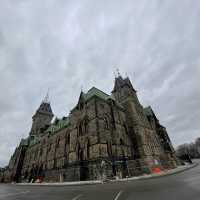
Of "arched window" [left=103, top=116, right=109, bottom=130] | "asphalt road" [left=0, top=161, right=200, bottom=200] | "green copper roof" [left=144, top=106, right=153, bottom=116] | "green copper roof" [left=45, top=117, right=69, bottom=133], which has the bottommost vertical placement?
"asphalt road" [left=0, top=161, right=200, bottom=200]

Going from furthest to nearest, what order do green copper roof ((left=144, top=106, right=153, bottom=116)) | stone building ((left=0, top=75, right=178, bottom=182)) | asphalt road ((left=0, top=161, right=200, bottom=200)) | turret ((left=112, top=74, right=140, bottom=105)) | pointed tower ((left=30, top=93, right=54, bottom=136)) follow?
pointed tower ((left=30, top=93, right=54, bottom=136))
green copper roof ((left=144, top=106, right=153, bottom=116))
turret ((left=112, top=74, right=140, bottom=105))
stone building ((left=0, top=75, right=178, bottom=182))
asphalt road ((left=0, top=161, right=200, bottom=200))

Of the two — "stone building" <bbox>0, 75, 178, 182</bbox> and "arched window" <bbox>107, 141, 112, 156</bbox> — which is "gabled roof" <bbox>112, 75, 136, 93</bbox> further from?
"arched window" <bbox>107, 141, 112, 156</bbox>

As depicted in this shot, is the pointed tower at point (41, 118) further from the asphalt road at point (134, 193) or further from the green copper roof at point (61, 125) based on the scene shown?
the asphalt road at point (134, 193)

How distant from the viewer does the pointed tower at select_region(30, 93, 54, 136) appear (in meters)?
65.8

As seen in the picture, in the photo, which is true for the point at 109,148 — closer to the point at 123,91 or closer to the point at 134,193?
the point at 134,193

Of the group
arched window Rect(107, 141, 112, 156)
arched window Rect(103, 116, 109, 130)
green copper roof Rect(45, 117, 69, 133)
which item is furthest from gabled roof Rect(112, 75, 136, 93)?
arched window Rect(107, 141, 112, 156)

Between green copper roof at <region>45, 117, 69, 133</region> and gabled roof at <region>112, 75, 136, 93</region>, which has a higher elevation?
gabled roof at <region>112, 75, 136, 93</region>

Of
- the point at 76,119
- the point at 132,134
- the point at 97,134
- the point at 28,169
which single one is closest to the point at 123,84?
the point at 132,134

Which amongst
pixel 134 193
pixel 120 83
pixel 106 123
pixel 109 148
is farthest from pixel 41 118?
pixel 134 193

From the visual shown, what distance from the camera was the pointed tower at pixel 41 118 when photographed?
6585 centimetres

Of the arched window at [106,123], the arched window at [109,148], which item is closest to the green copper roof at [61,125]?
the arched window at [106,123]

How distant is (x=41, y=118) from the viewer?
70750 mm

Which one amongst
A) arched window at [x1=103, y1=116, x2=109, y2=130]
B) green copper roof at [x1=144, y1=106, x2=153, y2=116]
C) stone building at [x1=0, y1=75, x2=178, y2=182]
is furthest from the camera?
green copper roof at [x1=144, y1=106, x2=153, y2=116]

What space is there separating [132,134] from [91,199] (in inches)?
1121
